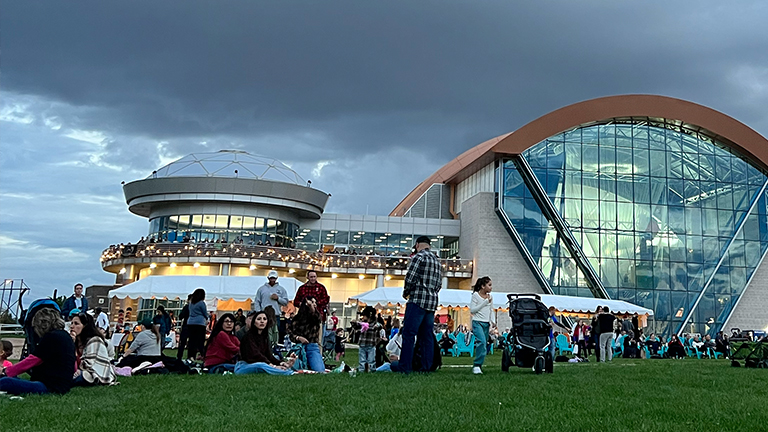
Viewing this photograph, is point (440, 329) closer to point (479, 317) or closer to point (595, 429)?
point (479, 317)

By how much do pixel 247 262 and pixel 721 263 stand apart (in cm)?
2678

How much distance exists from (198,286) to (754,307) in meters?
31.6

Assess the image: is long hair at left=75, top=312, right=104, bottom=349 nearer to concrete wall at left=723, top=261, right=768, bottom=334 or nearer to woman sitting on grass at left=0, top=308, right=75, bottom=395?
woman sitting on grass at left=0, top=308, right=75, bottom=395

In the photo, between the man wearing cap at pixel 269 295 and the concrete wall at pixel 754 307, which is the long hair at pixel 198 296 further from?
the concrete wall at pixel 754 307

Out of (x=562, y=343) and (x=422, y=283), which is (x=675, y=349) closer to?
(x=562, y=343)

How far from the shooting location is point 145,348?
34.4 ft

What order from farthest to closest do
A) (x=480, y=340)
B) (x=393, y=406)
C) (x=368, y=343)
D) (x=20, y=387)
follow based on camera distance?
1. (x=368, y=343)
2. (x=480, y=340)
3. (x=20, y=387)
4. (x=393, y=406)

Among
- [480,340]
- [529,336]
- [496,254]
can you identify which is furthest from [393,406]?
→ [496,254]

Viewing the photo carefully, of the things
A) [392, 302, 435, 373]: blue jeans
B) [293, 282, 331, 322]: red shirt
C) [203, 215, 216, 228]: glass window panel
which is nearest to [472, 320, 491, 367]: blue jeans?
[392, 302, 435, 373]: blue jeans

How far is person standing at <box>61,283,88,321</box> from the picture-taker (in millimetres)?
14711

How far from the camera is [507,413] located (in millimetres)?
5168

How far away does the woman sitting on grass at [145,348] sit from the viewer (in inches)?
400

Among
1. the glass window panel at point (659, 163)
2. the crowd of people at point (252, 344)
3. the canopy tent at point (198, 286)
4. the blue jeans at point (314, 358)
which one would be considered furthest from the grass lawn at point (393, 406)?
the glass window panel at point (659, 163)

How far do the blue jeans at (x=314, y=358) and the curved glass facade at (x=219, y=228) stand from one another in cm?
2849
